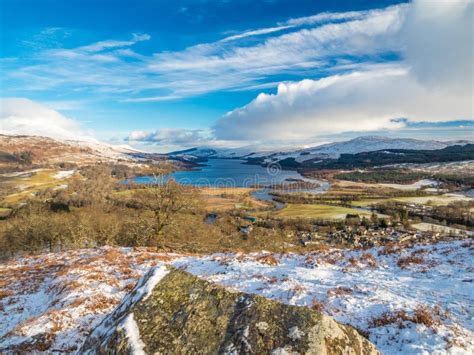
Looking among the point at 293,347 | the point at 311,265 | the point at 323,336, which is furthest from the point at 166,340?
the point at 311,265

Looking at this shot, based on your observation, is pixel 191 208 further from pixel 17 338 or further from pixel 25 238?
pixel 25 238

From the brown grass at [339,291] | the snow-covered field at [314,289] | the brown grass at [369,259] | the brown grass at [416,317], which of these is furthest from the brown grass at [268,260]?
the brown grass at [416,317]

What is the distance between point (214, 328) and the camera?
15.8 feet

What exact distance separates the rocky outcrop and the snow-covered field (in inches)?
119

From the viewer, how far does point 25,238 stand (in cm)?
3538

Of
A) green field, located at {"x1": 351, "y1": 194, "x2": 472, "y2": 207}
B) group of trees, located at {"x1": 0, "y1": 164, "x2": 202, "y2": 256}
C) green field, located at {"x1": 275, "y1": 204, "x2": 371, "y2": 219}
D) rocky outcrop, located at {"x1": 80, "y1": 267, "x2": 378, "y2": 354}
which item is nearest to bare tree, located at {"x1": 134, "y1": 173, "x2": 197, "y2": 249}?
group of trees, located at {"x1": 0, "y1": 164, "x2": 202, "y2": 256}

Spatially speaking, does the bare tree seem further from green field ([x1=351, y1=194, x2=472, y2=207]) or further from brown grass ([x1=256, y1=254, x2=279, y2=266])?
green field ([x1=351, y1=194, x2=472, y2=207])

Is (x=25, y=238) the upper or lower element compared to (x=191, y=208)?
lower

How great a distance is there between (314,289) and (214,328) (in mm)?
6507

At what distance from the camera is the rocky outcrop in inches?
174

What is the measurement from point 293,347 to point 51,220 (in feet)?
137

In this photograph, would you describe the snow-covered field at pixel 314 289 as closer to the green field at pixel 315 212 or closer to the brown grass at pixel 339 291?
the brown grass at pixel 339 291

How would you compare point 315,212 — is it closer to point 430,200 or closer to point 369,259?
point 430,200

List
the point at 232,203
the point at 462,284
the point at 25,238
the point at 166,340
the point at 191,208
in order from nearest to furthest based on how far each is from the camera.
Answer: the point at 166,340, the point at 462,284, the point at 191,208, the point at 25,238, the point at 232,203
